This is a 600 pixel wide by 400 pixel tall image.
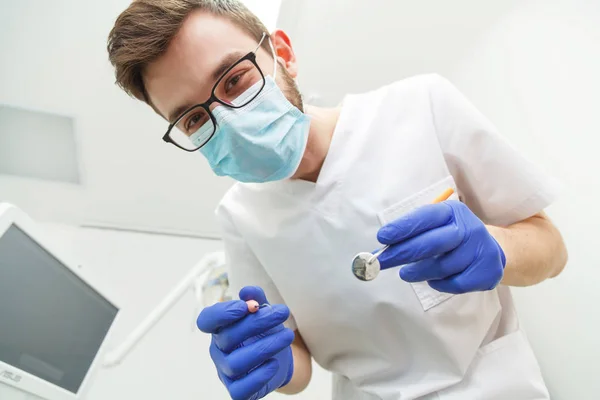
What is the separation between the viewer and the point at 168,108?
2.73 feet

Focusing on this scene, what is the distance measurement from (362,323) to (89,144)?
1.60m

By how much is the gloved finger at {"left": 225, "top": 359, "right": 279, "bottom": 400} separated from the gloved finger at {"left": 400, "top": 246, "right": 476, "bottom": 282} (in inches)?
13.4

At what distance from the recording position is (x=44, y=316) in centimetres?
89

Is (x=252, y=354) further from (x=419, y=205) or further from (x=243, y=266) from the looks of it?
(x=419, y=205)

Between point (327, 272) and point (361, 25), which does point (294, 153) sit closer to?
point (327, 272)

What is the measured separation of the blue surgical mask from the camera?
31.0 inches

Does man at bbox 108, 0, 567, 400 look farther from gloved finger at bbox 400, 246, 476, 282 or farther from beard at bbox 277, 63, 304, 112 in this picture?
gloved finger at bbox 400, 246, 476, 282

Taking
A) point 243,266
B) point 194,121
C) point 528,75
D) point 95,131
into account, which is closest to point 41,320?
point 243,266

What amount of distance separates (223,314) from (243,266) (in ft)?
1.07

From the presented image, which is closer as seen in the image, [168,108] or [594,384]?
[168,108]

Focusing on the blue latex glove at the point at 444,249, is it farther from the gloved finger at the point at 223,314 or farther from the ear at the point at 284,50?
the ear at the point at 284,50

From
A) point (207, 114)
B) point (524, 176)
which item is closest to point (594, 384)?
point (524, 176)

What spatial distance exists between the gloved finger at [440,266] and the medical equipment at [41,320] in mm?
825


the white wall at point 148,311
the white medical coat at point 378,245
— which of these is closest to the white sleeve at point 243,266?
the white medical coat at point 378,245
